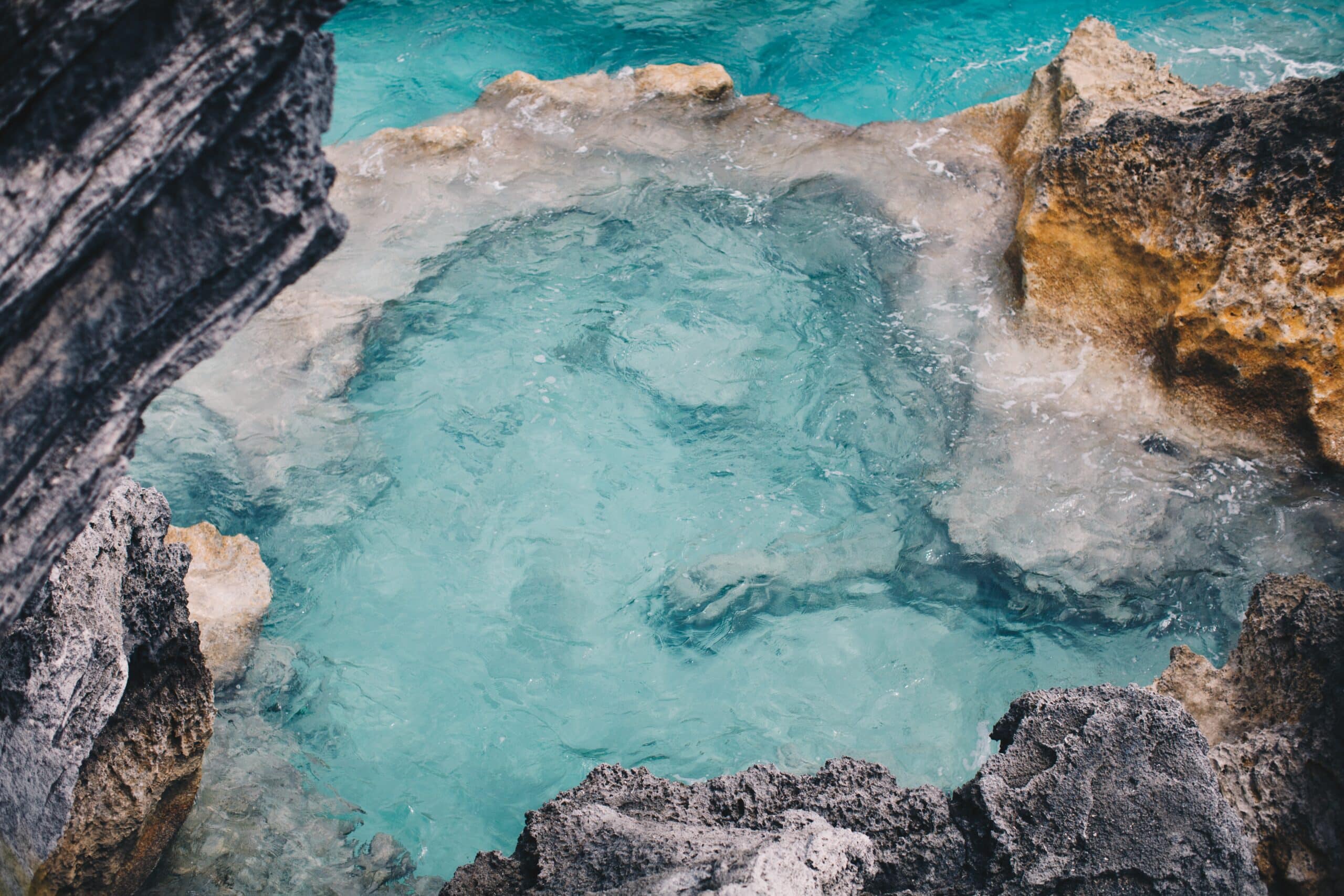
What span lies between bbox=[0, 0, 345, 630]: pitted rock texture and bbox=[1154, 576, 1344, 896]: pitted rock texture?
2.78 metres

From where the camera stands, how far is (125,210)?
1.48 meters

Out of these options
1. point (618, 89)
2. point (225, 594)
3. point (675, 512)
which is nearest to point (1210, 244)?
point (675, 512)

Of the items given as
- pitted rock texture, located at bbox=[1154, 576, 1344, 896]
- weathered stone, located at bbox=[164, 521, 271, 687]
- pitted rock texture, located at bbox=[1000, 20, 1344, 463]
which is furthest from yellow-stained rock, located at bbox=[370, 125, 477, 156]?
pitted rock texture, located at bbox=[1154, 576, 1344, 896]

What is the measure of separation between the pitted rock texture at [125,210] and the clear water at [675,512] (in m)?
2.68

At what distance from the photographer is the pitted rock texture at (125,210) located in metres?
1.38

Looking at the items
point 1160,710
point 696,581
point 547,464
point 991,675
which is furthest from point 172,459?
point 1160,710

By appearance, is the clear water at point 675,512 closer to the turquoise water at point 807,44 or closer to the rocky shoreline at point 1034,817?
the rocky shoreline at point 1034,817

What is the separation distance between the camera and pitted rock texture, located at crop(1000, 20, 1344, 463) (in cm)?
423

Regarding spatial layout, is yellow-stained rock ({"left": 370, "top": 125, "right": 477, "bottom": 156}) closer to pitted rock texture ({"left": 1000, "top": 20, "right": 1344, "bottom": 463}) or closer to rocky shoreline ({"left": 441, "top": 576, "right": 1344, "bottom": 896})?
pitted rock texture ({"left": 1000, "top": 20, "right": 1344, "bottom": 463})

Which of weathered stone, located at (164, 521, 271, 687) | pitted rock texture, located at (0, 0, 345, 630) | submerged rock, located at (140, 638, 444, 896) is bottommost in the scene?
submerged rock, located at (140, 638, 444, 896)

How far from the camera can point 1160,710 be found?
260cm

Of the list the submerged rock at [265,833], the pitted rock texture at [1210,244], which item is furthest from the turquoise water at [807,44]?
the submerged rock at [265,833]

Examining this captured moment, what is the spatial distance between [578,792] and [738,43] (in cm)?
745

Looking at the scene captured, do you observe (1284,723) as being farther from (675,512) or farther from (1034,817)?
(675,512)
